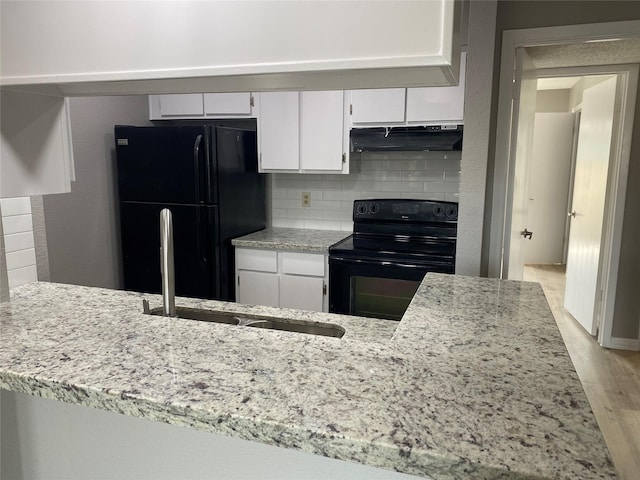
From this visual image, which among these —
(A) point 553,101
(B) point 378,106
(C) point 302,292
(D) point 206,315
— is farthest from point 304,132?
(A) point 553,101

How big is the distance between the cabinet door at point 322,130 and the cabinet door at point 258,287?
2.84 ft

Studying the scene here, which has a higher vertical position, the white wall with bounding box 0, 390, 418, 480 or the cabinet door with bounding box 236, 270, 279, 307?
Result: the white wall with bounding box 0, 390, 418, 480

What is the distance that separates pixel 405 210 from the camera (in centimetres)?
342

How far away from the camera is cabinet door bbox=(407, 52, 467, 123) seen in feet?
9.76

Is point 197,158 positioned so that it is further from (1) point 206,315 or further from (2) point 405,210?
(1) point 206,315

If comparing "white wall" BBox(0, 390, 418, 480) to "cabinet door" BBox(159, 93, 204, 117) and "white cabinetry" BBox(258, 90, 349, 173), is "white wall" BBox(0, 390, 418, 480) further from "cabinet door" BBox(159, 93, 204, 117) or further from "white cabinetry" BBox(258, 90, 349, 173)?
"cabinet door" BBox(159, 93, 204, 117)

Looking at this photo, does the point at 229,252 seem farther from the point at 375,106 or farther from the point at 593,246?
the point at 593,246

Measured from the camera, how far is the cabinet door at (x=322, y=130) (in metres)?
3.31

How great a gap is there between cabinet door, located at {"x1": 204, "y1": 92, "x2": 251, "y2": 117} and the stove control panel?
3.57ft

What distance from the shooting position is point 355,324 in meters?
1.55

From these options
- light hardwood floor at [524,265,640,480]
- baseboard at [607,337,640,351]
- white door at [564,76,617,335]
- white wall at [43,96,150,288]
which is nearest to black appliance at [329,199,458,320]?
light hardwood floor at [524,265,640,480]

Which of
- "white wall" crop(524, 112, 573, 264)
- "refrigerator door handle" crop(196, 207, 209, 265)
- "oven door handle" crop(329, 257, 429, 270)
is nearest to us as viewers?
"oven door handle" crop(329, 257, 429, 270)

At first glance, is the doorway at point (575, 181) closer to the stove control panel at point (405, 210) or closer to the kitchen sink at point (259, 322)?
the stove control panel at point (405, 210)

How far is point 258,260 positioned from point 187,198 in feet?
2.14
